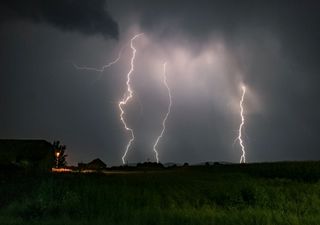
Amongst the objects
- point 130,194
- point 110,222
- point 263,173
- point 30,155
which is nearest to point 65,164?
point 30,155

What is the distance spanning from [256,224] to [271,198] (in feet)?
26.2

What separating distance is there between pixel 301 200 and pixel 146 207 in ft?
26.2

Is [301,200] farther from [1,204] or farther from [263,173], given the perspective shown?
[263,173]

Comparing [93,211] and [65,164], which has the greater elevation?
[65,164]

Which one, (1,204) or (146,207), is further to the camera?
(1,204)

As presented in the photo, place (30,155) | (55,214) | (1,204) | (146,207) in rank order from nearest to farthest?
(55,214) → (146,207) → (1,204) → (30,155)

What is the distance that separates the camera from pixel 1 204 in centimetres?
1998

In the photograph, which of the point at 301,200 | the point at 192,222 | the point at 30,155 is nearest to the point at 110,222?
the point at 192,222

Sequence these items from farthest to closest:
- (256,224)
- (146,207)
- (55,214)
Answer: (146,207), (55,214), (256,224)

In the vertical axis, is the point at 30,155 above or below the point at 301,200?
above

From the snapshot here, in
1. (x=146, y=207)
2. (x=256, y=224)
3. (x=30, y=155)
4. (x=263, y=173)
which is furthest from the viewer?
(x=30, y=155)

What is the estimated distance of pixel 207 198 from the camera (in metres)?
22.9

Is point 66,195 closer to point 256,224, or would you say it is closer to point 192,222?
point 192,222

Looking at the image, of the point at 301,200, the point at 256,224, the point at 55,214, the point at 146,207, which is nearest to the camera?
the point at 256,224
